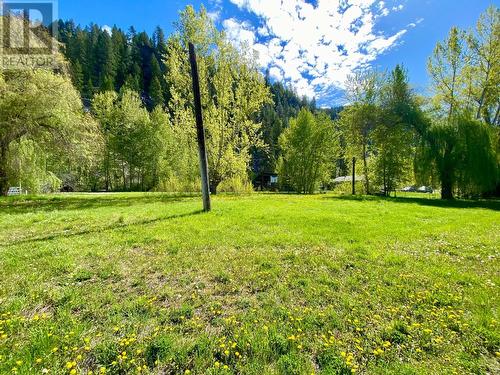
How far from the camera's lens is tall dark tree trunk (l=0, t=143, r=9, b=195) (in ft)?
50.3

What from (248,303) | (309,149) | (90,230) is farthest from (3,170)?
(309,149)

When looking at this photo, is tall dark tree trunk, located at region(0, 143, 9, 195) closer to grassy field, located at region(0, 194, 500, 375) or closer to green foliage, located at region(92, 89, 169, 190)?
grassy field, located at region(0, 194, 500, 375)

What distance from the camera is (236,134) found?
22.2 m

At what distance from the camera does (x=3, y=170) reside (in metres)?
15.9

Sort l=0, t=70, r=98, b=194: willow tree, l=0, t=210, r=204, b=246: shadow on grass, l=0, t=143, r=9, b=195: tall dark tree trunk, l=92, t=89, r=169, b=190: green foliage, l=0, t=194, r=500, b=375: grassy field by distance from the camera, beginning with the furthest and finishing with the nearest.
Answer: l=92, t=89, r=169, b=190: green foliage, l=0, t=143, r=9, b=195: tall dark tree trunk, l=0, t=70, r=98, b=194: willow tree, l=0, t=210, r=204, b=246: shadow on grass, l=0, t=194, r=500, b=375: grassy field

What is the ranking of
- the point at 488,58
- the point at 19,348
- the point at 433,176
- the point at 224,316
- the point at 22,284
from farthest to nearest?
the point at 488,58 < the point at 433,176 < the point at 22,284 < the point at 224,316 < the point at 19,348

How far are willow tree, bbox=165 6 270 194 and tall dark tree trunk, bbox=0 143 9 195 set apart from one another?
11.2m

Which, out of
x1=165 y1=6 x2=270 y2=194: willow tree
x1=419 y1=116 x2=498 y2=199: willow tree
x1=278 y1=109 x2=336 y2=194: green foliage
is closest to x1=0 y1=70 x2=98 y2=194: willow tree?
x1=165 y1=6 x2=270 y2=194: willow tree

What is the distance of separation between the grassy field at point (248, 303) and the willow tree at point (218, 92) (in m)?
14.8

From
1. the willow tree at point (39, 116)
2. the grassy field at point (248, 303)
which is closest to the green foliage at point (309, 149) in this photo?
the willow tree at point (39, 116)

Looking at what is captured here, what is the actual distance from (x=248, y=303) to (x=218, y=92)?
20.4 meters

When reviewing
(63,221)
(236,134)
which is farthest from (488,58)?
(63,221)

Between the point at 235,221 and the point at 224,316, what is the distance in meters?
6.02

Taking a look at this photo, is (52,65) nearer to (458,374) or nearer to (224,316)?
(224,316)
